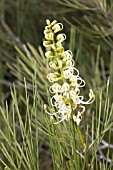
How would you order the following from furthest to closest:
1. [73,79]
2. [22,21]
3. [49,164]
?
[22,21], [49,164], [73,79]

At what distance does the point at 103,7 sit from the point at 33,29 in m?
0.83

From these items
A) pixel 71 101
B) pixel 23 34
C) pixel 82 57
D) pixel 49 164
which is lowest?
pixel 49 164

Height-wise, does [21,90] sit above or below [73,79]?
above

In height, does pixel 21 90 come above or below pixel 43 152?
above

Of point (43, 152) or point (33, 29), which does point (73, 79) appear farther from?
point (33, 29)

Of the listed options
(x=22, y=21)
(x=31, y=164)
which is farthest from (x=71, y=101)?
(x=22, y=21)

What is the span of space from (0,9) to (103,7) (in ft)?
2.82

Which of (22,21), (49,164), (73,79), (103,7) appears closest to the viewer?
(73,79)

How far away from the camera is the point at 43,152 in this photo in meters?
1.48

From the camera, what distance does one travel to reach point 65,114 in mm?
698

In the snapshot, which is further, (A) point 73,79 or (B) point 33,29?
(B) point 33,29

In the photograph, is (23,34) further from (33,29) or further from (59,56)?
(59,56)

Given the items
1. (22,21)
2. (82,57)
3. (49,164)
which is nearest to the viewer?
(49,164)

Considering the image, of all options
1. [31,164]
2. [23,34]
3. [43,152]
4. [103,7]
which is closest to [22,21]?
[23,34]
